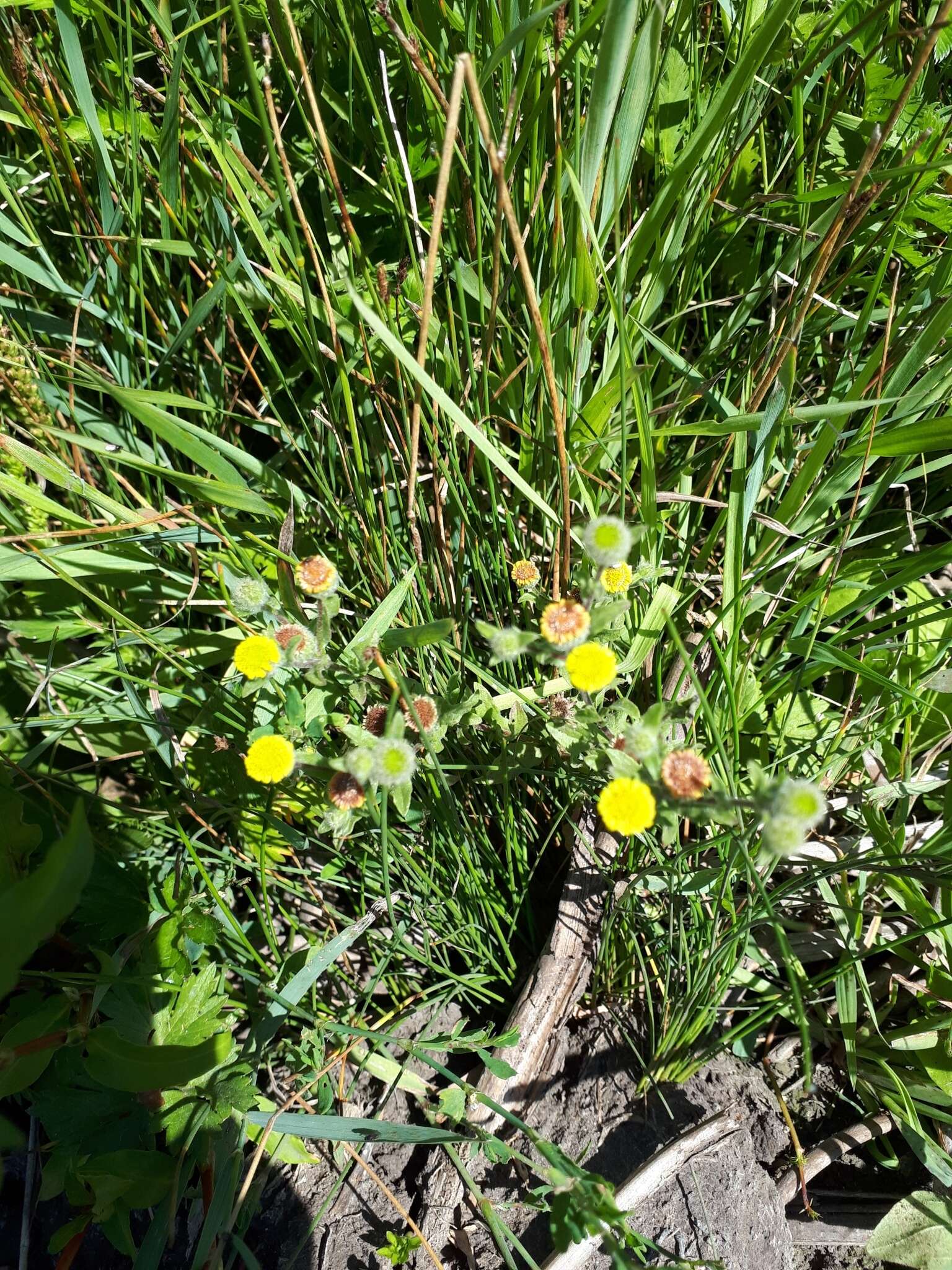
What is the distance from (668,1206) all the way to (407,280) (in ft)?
5.73

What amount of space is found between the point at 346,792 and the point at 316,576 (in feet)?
1.03

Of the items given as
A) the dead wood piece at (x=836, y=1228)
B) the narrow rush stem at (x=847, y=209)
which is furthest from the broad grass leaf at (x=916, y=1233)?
the narrow rush stem at (x=847, y=209)

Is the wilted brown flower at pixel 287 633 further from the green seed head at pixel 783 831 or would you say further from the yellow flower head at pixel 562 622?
the green seed head at pixel 783 831

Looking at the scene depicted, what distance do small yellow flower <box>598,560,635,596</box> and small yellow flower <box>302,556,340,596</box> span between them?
1.40 feet

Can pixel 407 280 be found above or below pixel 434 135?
below

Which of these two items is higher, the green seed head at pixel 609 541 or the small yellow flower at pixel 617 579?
the green seed head at pixel 609 541

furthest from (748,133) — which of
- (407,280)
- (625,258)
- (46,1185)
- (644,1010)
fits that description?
(46,1185)

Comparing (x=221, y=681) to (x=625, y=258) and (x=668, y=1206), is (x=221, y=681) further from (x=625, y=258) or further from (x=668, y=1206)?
(x=668, y=1206)

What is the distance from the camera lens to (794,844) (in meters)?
0.93

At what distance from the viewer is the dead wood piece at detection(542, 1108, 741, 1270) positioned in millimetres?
1335

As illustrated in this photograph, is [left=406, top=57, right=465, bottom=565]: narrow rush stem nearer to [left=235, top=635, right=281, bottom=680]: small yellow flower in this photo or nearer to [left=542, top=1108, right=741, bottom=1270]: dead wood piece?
[left=235, top=635, right=281, bottom=680]: small yellow flower

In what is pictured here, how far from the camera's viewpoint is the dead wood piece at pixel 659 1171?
1.33 m

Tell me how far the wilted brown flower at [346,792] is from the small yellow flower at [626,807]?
35 centimetres

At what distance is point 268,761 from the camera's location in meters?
1.11
